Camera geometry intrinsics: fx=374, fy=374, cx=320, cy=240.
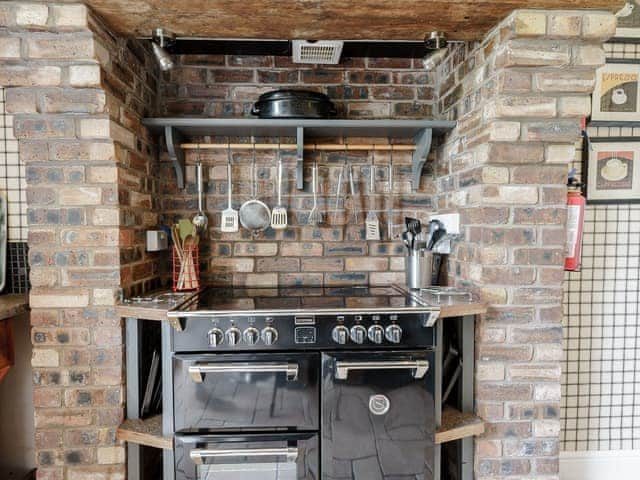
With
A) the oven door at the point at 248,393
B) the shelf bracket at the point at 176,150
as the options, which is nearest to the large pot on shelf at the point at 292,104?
the shelf bracket at the point at 176,150

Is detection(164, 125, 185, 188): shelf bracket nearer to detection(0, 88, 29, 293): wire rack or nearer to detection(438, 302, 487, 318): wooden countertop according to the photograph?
detection(0, 88, 29, 293): wire rack

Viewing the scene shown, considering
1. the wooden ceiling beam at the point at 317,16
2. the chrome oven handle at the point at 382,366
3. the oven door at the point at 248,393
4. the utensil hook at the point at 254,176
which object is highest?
the wooden ceiling beam at the point at 317,16

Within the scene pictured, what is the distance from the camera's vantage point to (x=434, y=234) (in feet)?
5.81

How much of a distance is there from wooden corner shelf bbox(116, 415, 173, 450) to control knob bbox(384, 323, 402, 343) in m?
0.87

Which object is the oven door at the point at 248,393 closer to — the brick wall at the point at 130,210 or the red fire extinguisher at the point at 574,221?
the brick wall at the point at 130,210

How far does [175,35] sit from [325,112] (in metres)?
0.69

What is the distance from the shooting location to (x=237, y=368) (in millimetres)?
1317

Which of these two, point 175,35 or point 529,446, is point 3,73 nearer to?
point 175,35

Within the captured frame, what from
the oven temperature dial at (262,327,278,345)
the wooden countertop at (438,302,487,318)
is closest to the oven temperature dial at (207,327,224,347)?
the oven temperature dial at (262,327,278,345)

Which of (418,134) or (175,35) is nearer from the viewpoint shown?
(175,35)

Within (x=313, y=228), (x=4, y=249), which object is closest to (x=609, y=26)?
(x=313, y=228)

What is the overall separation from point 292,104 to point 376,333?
105 cm

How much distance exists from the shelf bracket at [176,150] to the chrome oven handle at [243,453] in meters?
1.20

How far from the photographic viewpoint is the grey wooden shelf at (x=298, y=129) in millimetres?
1652
